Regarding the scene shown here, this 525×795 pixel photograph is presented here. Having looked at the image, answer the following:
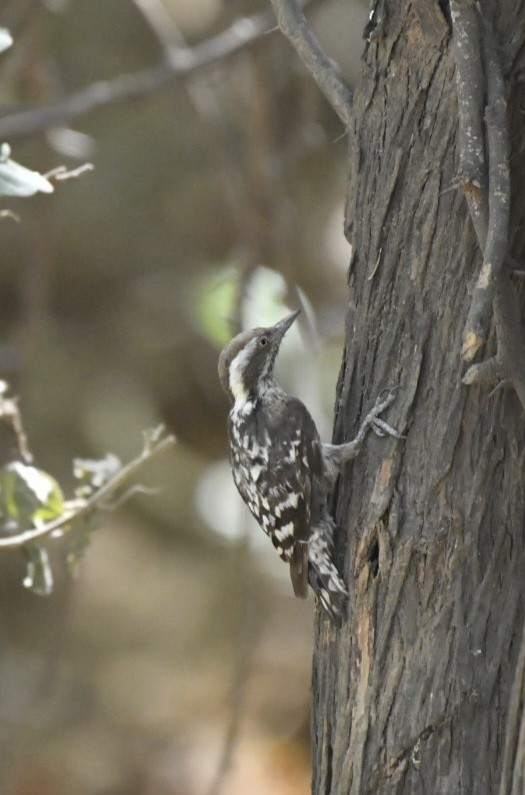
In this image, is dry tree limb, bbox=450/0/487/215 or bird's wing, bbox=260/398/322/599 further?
bird's wing, bbox=260/398/322/599

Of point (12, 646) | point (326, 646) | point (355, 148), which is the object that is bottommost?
point (326, 646)

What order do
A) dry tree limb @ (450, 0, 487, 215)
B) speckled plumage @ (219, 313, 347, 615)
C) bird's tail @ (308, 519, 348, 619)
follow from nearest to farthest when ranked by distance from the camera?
1. dry tree limb @ (450, 0, 487, 215)
2. bird's tail @ (308, 519, 348, 619)
3. speckled plumage @ (219, 313, 347, 615)

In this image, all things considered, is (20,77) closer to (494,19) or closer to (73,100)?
(73,100)

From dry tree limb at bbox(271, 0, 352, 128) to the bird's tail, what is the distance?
1221 mm

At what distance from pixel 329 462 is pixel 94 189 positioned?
196 inches

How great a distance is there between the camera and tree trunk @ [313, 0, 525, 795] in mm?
2832

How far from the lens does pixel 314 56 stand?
357 cm

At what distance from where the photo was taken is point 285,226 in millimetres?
5707

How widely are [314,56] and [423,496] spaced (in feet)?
4.82

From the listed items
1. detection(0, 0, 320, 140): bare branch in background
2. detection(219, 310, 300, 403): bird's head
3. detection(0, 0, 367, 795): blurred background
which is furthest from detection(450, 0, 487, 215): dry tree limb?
detection(0, 0, 367, 795): blurred background

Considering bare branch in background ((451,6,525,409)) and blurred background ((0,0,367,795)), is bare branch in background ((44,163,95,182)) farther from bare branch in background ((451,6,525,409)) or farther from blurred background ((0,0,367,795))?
blurred background ((0,0,367,795))

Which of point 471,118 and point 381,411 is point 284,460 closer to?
point 381,411

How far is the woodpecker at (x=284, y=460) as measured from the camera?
330 cm

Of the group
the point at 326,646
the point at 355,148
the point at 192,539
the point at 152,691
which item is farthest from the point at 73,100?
the point at 152,691
